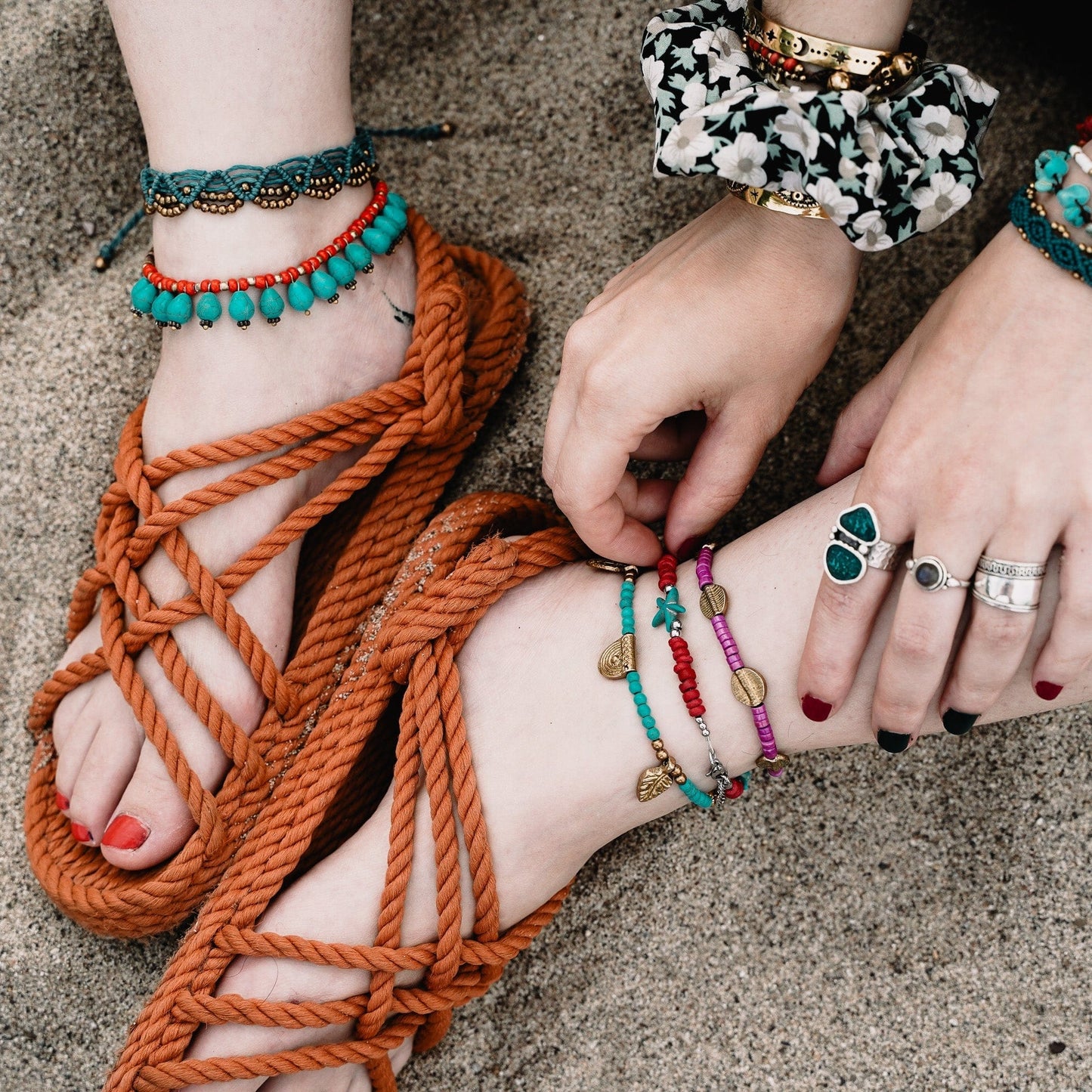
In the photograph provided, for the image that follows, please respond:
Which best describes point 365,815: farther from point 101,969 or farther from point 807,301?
point 807,301

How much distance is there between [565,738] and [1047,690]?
0.37m

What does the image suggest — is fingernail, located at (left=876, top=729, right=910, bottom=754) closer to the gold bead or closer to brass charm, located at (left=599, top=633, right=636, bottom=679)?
brass charm, located at (left=599, top=633, right=636, bottom=679)

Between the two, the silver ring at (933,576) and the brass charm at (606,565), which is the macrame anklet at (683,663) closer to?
the brass charm at (606,565)

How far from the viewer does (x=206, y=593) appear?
88cm

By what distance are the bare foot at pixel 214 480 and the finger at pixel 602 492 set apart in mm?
272

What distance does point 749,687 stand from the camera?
79 cm

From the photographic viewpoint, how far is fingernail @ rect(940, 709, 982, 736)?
0.73 meters


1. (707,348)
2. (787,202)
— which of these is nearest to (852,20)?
(787,202)

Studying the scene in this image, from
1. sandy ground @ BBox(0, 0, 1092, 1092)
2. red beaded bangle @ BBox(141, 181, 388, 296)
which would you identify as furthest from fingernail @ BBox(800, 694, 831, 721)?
red beaded bangle @ BBox(141, 181, 388, 296)

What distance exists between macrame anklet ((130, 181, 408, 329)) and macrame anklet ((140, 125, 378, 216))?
0.05 m

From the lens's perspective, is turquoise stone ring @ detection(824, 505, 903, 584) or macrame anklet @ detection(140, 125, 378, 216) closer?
turquoise stone ring @ detection(824, 505, 903, 584)

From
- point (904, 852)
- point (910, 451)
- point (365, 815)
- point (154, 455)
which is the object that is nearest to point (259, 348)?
point (154, 455)

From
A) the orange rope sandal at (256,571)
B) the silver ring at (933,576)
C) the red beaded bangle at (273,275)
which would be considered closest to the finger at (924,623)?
the silver ring at (933,576)

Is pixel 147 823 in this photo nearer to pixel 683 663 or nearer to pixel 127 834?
pixel 127 834
